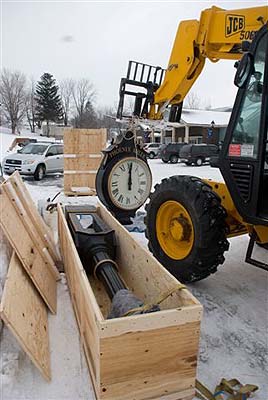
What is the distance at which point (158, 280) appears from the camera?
2811mm

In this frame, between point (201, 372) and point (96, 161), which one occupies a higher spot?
point (96, 161)

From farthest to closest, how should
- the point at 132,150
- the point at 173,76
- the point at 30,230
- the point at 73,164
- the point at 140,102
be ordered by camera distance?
the point at 73,164
the point at 132,150
the point at 140,102
the point at 173,76
the point at 30,230

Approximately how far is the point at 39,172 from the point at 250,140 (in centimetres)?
1114

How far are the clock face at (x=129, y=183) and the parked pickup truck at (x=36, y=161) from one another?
24.8 feet

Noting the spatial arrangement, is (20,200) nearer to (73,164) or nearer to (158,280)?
(158,280)

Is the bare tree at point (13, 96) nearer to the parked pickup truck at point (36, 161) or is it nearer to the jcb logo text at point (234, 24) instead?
the parked pickup truck at point (36, 161)

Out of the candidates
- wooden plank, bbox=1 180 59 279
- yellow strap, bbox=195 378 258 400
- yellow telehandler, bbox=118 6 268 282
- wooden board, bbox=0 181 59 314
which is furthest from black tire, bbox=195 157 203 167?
yellow strap, bbox=195 378 258 400

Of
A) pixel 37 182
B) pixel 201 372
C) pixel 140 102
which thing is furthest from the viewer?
pixel 37 182

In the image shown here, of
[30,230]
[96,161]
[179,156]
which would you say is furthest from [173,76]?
[179,156]

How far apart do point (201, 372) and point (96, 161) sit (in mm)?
7431

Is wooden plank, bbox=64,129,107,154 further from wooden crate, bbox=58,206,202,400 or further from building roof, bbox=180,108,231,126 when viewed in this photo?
building roof, bbox=180,108,231,126

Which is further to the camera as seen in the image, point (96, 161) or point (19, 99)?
point (19, 99)

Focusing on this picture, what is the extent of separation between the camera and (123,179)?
6.43 m

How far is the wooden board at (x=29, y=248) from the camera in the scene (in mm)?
3135
